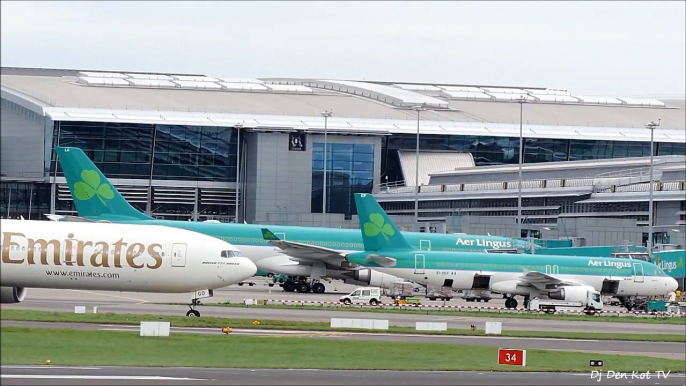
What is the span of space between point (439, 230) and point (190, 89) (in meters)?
53.6

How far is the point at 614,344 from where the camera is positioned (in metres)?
51.8

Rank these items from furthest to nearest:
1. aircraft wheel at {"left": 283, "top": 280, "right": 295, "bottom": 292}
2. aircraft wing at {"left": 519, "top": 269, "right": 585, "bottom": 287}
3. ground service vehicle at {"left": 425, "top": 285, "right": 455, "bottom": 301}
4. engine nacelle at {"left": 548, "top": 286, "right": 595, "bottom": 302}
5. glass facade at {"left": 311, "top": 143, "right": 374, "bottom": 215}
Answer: glass facade at {"left": 311, "top": 143, "right": 374, "bottom": 215}
aircraft wheel at {"left": 283, "top": 280, "right": 295, "bottom": 292}
ground service vehicle at {"left": 425, "top": 285, "right": 455, "bottom": 301}
aircraft wing at {"left": 519, "top": 269, "right": 585, "bottom": 287}
engine nacelle at {"left": 548, "top": 286, "right": 595, "bottom": 302}

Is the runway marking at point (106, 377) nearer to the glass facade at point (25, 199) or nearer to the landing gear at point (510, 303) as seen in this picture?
the landing gear at point (510, 303)

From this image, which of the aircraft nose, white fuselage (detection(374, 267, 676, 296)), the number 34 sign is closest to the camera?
the number 34 sign

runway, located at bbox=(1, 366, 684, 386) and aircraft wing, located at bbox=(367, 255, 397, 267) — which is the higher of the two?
aircraft wing, located at bbox=(367, 255, 397, 267)

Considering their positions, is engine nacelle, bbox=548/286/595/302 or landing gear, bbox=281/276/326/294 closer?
engine nacelle, bbox=548/286/595/302

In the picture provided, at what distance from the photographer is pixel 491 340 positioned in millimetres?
51188

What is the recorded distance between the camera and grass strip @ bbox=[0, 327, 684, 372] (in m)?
35.6

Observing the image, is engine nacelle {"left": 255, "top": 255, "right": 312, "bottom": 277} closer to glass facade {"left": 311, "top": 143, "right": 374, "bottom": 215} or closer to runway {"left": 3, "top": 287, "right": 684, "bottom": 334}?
runway {"left": 3, "top": 287, "right": 684, "bottom": 334}

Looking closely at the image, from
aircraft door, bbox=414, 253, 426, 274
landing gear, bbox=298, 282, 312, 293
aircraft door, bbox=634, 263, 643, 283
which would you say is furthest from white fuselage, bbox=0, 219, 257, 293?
aircraft door, bbox=634, 263, 643, 283

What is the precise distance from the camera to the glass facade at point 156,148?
153 m

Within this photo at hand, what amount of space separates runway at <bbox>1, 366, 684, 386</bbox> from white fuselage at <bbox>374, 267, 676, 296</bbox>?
43.9 meters

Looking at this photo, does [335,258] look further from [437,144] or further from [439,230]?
[437,144]

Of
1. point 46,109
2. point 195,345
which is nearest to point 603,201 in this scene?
point 46,109
